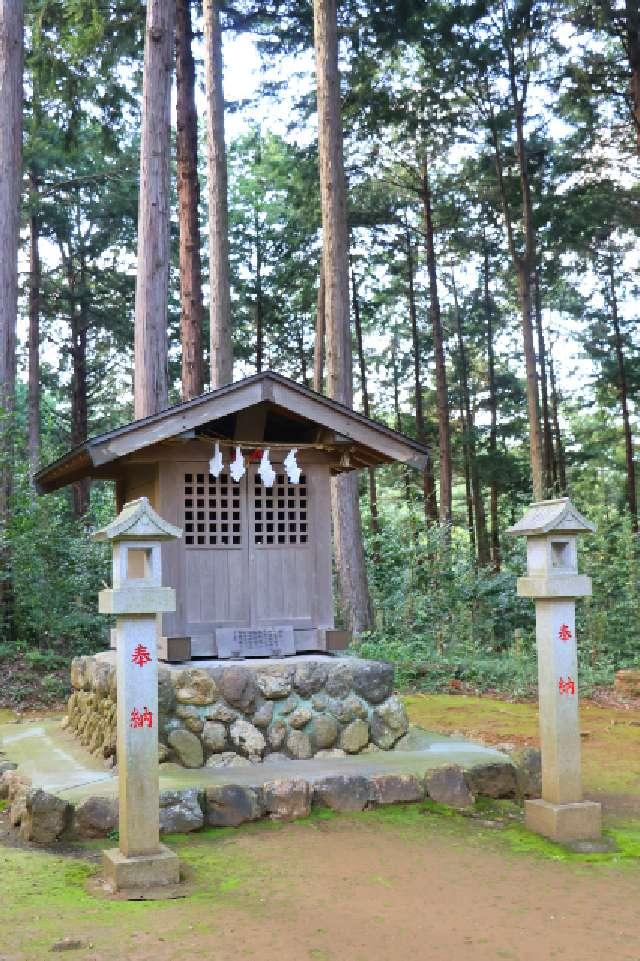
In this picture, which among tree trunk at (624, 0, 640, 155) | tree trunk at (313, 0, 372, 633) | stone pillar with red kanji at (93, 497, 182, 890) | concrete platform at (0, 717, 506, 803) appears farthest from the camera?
tree trunk at (624, 0, 640, 155)

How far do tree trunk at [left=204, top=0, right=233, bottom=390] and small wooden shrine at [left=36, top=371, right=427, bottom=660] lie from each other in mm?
6708

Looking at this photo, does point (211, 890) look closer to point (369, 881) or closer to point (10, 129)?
point (369, 881)

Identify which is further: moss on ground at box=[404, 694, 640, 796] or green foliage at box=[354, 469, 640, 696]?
green foliage at box=[354, 469, 640, 696]

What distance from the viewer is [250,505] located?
878cm

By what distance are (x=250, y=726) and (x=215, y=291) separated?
9808mm

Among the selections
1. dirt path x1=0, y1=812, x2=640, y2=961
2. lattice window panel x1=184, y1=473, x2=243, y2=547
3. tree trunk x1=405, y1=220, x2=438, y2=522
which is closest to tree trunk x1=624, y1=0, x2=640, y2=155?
tree trunk x1=405, y1=220, x2=438, y2=522

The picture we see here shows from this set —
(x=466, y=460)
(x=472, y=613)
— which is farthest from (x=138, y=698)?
(x=466, y=460)

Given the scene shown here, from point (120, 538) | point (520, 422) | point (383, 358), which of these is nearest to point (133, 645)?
point (120, 538)

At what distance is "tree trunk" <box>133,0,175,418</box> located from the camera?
40.0 ft

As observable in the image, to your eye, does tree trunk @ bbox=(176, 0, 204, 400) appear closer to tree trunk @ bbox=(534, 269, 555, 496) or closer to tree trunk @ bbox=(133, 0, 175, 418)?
tree trunk @ bbox=(133, 0, 175, 418)

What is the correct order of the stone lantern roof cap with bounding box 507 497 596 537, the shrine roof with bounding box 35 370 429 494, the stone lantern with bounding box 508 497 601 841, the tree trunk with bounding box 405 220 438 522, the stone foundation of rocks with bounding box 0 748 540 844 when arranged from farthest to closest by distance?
1. the tree trunk with bounding box 405 220 438 522
2. the shrine roof with bounding box 35 370 429 494
3. the stone lantern roof cap with bounding box 507 497 596 537
4. the stone lantern with bounding box 508 497 601 841
5. the stone foundation of rocks with bounding box 0 748 540 844

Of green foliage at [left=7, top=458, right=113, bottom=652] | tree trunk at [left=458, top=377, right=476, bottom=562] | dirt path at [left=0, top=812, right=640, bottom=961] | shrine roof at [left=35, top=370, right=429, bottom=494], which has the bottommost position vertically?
dirt path at [left=0, top=812, right=640, bottom=961]

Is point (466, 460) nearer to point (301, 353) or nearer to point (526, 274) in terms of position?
point (301, 353)

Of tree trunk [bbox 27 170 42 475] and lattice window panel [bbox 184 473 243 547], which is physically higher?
tree trunk [bbox 27 170 42 475]
